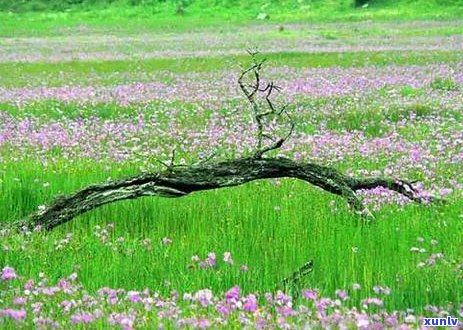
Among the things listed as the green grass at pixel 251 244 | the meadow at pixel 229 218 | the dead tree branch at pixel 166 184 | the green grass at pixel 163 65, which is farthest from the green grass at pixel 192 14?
the dead tree branch at pixel 166 184

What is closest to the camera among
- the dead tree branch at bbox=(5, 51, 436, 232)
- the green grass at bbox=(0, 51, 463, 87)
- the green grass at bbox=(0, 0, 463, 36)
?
the dead tree branch at bbox=(5, 51, 436, 232)

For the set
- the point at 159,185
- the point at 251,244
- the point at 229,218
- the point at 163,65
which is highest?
the point at 159,185

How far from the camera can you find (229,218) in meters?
7.71

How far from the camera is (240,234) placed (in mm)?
7035

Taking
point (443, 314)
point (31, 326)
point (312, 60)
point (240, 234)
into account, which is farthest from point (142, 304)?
point (312, 60)

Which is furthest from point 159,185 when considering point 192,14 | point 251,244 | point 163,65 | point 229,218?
point 192,14

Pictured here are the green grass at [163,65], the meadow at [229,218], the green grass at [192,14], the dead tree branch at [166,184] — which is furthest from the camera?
the green grass at [192,14]

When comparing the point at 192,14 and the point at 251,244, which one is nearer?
the point at 251,244

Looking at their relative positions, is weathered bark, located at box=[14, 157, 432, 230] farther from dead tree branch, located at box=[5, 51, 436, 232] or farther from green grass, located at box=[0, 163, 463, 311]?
green grass, located at box=[0, 163, 463, 311]

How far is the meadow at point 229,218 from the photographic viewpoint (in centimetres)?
487

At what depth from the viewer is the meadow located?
16.0 ft

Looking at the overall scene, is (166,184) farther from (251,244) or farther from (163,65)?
(163,65)

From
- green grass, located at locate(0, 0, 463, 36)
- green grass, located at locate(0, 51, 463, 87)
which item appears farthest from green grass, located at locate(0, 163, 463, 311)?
green grass, located at locate(0, 0, 463, 36)

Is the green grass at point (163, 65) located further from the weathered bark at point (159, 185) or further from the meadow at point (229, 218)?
the weathered bark at point (159, 185)
